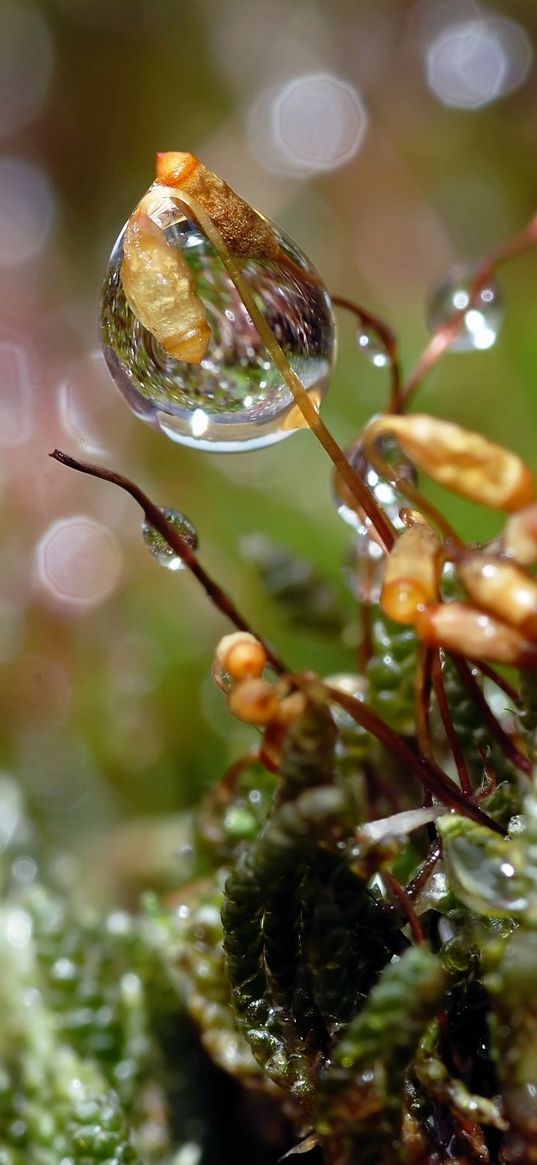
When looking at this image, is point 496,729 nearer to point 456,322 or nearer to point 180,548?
point 180,548

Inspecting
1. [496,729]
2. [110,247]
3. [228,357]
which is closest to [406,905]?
[496,729]

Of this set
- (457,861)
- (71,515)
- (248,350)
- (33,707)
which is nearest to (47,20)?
(71,515)

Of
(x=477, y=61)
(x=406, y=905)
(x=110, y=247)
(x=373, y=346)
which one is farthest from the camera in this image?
(x=477, y=61)

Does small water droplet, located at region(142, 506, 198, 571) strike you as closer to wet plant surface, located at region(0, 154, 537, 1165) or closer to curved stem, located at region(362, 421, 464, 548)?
wet plant surface, located at region(0, 154, 537, 1165)

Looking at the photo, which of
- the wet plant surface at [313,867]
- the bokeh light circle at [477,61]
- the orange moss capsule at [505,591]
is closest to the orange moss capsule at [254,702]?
the wet plant surface at [313,867]

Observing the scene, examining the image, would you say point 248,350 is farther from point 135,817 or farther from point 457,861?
point 135,817
